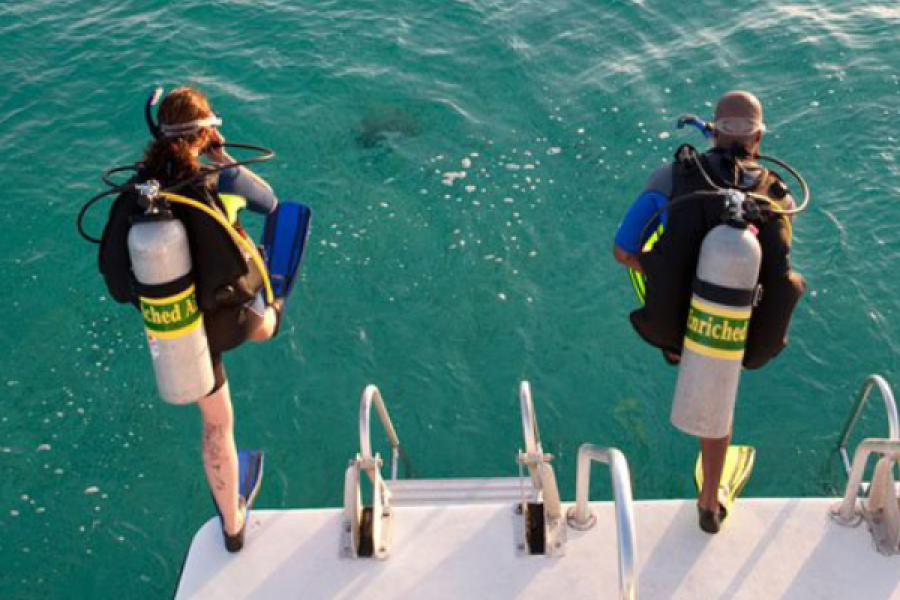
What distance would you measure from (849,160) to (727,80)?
212 centimetres

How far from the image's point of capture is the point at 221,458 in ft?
15.4

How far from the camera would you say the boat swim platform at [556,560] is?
4375 millimetres

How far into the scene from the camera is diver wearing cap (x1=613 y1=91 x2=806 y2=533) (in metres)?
4.22

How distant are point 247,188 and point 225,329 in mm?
756

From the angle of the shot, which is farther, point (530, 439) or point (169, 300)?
point (530, 439)

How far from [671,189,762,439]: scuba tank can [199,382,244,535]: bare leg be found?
2393 mm

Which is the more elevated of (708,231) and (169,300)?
(708,231)

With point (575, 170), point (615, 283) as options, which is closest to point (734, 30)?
point (575, 170)

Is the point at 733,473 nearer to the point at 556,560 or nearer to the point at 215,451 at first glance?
the point at 556,560

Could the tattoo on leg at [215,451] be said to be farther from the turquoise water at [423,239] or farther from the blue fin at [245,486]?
the turquoise water at [423,239]

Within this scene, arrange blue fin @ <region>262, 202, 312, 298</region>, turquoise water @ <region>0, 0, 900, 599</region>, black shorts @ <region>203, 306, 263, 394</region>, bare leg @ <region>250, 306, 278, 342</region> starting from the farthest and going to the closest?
1. turquoise water @ <region>0, 0, 900, 599</region>
2. blue fin @ <region>262, 202, 312, 298</region>
3. bare leg @ <region>250, 306, 278, 342</region>
4. black shorts @ <region>203, 306, 263, 394</region>

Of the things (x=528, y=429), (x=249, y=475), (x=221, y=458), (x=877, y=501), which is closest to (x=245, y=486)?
(x=249, y=475)

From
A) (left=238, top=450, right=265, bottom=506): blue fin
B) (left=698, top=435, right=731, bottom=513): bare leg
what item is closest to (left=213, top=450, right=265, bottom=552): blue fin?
(left=238, top=450, right=265, bottom=506): blue fin

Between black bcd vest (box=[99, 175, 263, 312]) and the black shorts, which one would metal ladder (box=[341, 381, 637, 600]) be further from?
black bcd vest (box=[99, 175, 263, 312])
